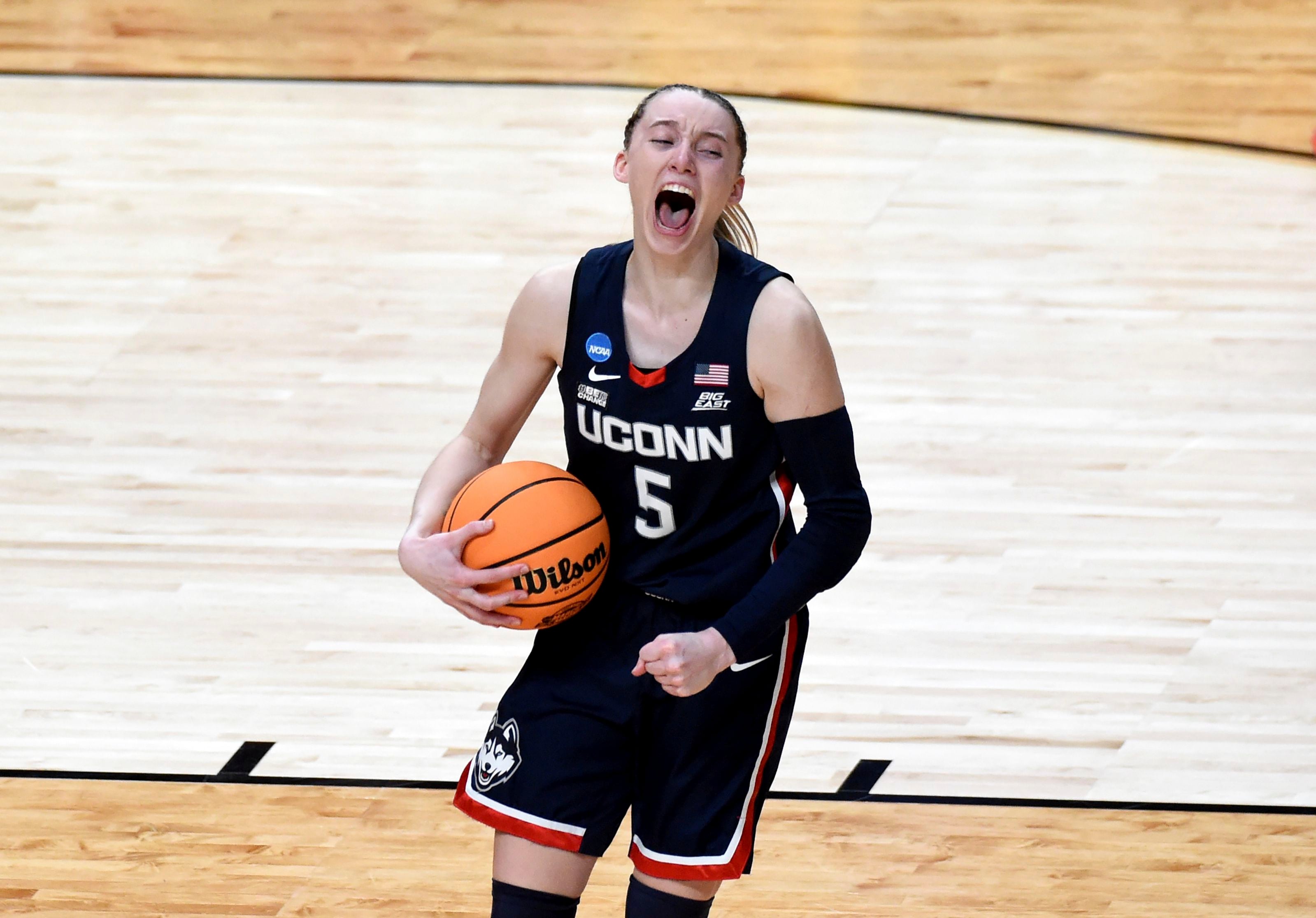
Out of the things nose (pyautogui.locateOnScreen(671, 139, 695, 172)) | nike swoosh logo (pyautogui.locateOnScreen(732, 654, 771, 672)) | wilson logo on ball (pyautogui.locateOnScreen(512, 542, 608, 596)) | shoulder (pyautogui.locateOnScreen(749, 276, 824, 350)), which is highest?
nose (pyautogui.locateOnScreen(671, 139, 695, 172))

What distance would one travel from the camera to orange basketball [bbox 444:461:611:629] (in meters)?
2.57

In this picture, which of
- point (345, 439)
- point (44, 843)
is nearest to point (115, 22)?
point (345, 439)

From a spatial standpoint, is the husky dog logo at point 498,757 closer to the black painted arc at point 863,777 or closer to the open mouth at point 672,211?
the open mouth at point 672,211

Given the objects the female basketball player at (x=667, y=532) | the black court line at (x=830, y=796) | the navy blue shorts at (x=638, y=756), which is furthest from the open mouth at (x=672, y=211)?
the black court line at (x=830, y=796)

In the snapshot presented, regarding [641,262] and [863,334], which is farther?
[863,334]

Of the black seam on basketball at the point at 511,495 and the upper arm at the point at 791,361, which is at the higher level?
the upper arm at the point at 791,361

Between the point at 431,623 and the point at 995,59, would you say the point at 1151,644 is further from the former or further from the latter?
the point at 995,59

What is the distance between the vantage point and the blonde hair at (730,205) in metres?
2.55

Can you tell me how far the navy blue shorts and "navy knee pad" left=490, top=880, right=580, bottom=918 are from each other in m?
0.08

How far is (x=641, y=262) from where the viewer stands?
2.64 meters

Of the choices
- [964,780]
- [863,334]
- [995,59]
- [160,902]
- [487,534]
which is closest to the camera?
[487,534]

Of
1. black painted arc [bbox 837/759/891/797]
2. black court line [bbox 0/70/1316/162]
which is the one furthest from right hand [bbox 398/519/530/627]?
black court line [bbox 0/70/1316/162]

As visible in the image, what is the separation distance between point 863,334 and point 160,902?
381cm

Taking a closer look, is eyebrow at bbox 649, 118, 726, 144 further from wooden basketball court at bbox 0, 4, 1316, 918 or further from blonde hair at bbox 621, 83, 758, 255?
wooden basketball court at bbox 0, 4, 1316, 918
